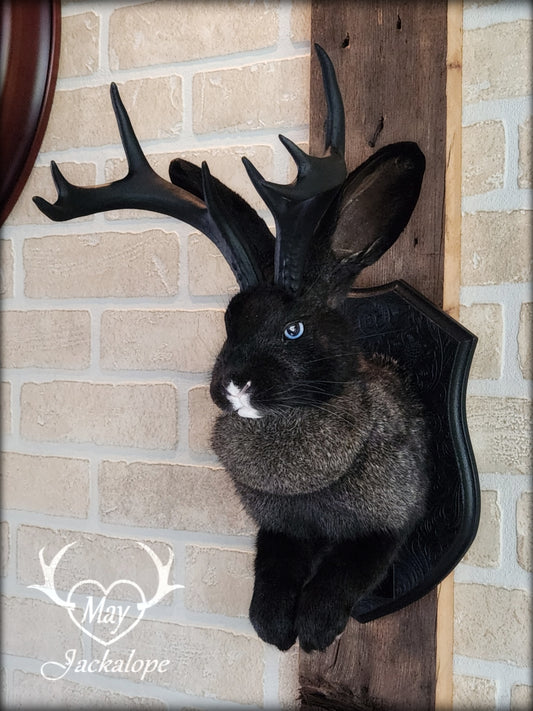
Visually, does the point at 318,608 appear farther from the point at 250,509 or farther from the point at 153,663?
the point at 153,663

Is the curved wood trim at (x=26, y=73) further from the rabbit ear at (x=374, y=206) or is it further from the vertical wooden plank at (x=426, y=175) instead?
the rabbit ear at (x=374, y=206)

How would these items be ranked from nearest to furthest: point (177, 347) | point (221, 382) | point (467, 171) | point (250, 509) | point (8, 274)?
point (221, 382) < point (250, 509) < point (467, 171) < point (177, 347) < point (8, 274)

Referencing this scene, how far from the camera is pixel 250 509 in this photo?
0.74 metres

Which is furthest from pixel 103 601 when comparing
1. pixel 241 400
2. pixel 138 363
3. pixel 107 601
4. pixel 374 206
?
pixel 374 206

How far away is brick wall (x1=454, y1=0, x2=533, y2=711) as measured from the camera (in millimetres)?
847

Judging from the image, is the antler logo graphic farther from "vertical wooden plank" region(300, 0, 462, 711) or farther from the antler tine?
the antler tine

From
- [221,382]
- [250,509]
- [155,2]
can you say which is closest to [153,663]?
[250,509]

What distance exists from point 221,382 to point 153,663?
1.88 feet

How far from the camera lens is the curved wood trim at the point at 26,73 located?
3.54 ft

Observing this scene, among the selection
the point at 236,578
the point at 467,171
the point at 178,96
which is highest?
the point at 178,96

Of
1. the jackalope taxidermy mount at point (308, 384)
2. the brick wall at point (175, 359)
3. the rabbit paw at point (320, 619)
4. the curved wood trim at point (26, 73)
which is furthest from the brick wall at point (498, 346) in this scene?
the curved wood trim at point (26, 73)

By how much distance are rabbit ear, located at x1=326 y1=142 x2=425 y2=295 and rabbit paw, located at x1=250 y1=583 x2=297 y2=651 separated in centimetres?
29

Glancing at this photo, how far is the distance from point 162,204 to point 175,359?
351 millimetres
